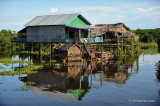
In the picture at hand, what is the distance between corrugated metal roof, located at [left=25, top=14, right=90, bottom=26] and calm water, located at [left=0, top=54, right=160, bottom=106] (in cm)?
960

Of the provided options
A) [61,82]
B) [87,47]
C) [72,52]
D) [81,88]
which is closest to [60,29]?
[72,52]

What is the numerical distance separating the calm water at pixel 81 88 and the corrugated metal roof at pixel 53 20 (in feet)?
31.5

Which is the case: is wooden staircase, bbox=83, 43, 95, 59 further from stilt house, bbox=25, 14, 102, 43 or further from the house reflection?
the house reflection

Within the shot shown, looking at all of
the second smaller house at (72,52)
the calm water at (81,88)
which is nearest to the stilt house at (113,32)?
the second smaller house at (72,52)

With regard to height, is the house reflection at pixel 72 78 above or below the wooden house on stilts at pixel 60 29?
below

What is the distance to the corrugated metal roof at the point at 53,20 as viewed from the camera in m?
36.4

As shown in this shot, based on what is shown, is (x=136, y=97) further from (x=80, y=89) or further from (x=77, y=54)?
(x=77, y=54)

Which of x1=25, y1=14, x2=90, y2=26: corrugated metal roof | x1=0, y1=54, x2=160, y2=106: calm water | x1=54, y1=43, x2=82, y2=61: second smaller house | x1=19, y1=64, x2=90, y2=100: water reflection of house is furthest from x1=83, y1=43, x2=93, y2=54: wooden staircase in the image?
x1=19, y1=64, x2=90, y2=100: water reflection of house

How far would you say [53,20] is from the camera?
1501 inches

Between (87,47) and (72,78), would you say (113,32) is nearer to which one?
(87,47)

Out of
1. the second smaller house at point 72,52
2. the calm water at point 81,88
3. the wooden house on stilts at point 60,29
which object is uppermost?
the wooden house on stilts at point 60,29

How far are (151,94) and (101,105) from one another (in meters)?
4.62

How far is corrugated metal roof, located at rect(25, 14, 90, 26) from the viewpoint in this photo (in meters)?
36.4

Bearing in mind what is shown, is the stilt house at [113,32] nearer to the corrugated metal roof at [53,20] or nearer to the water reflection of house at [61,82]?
the corrugated metal roof at [53,20]
